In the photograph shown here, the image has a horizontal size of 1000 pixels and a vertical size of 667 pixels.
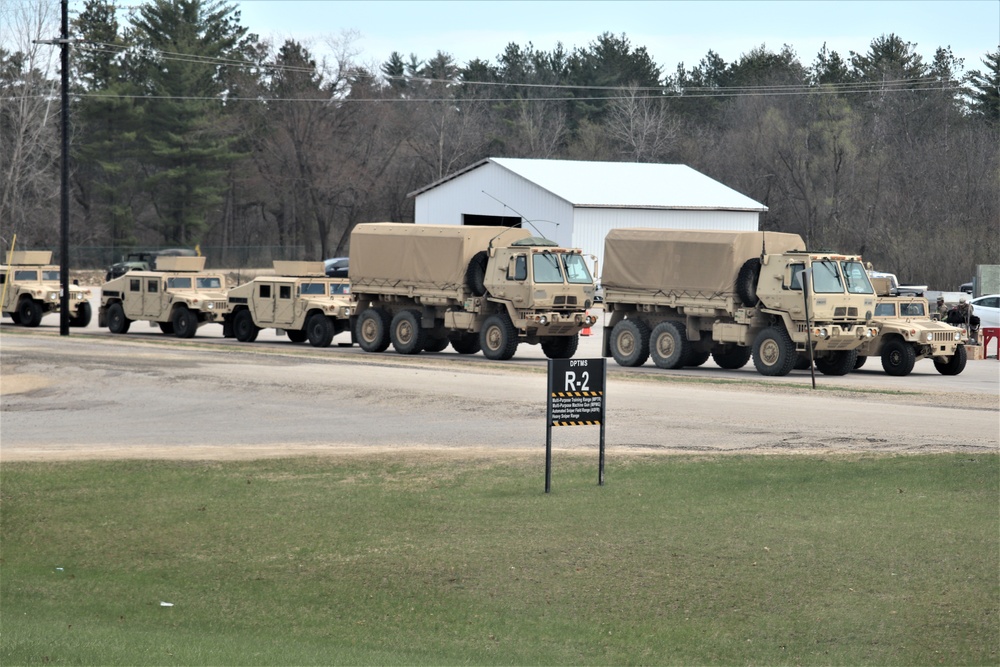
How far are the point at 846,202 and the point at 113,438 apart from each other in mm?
61352

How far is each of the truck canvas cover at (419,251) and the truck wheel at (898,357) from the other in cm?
872

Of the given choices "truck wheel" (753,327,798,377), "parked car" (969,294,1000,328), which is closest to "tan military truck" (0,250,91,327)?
"truck wheel" (753,327,798,377)

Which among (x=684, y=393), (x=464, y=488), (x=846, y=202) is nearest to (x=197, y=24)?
(x=846, y=202)

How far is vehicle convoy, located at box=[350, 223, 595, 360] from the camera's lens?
3105 centimetres

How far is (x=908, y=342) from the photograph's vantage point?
2966 cm

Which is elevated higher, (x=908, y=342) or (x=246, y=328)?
(x=908, y=342)

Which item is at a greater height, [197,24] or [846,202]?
[197,24]

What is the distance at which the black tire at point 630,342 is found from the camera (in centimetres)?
3119

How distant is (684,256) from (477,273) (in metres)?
4.91

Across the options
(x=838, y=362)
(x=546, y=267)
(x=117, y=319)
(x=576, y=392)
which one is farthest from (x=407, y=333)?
(x=576, y=392)

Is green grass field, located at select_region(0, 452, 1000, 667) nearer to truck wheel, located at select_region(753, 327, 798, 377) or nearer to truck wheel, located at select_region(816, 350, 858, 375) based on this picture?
truck wheel, located at select_region(753, 327, 798, 377)

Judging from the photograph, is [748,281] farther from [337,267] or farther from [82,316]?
[337,267]

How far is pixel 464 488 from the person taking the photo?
15352 mm

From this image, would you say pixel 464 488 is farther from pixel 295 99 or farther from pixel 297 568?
pixel 295 99
